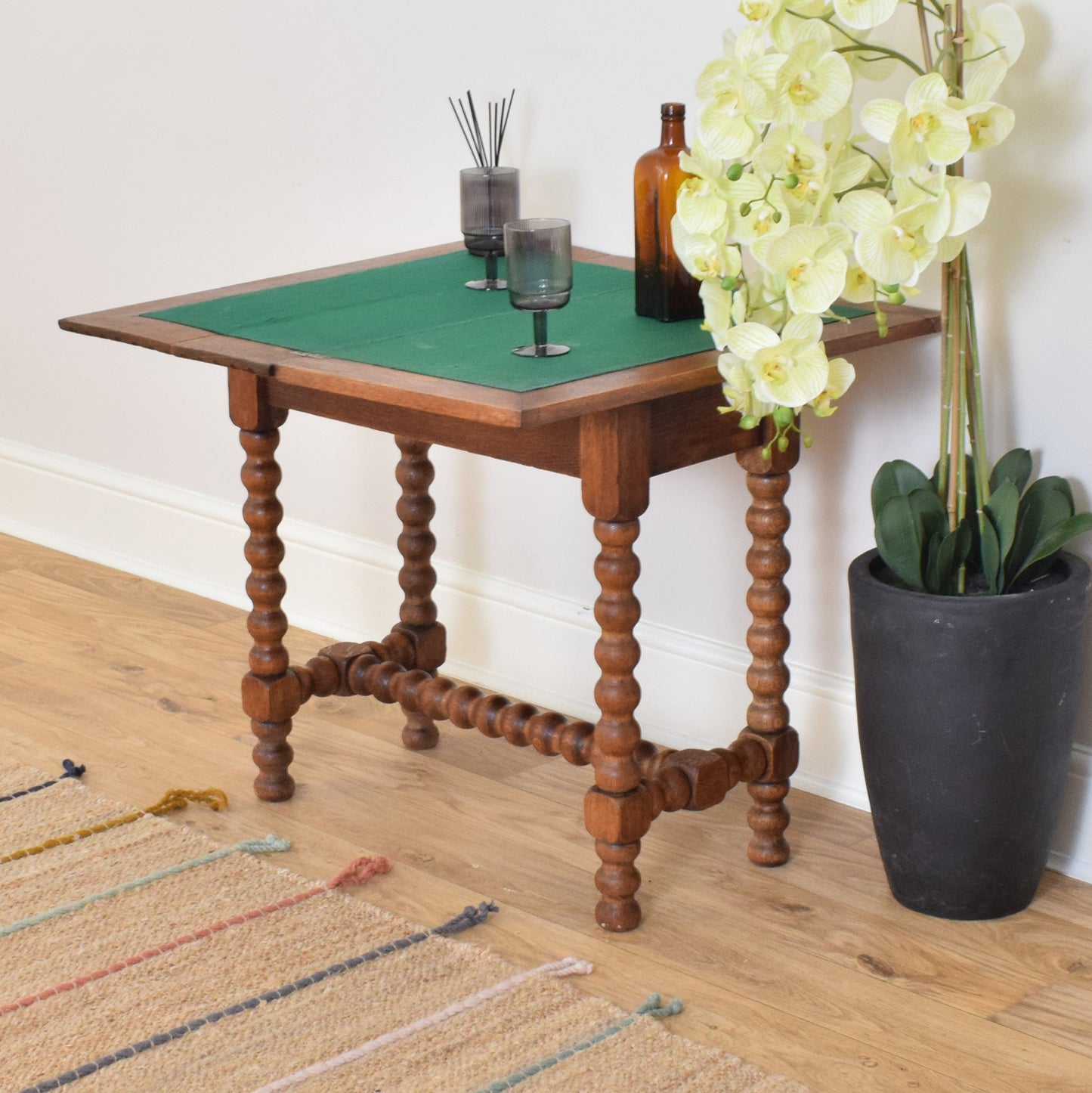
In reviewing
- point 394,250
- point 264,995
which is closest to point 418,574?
point 394,250

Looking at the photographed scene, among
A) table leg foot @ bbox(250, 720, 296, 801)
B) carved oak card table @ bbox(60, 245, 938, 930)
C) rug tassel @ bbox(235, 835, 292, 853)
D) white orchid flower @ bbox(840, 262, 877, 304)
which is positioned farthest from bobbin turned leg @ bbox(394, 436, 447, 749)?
white orchid flower @ bbox(840, 262, 877, 304)

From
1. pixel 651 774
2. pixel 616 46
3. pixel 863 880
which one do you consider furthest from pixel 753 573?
pixel 616 46

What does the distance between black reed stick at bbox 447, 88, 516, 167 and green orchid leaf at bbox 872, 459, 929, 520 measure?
0.79 meters

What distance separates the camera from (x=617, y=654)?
74.0 inches

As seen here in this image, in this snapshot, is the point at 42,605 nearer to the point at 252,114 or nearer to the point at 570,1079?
the point at 252,114

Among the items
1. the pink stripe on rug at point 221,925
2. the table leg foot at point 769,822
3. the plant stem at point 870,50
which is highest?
the plant stem at point 870,50

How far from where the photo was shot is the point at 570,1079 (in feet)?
5.47

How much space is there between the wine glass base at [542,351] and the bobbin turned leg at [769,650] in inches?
11.7

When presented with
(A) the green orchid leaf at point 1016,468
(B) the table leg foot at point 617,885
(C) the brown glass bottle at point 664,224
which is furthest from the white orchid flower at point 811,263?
(B) the table leg foot at point 617,885

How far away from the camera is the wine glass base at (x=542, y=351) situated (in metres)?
1.85

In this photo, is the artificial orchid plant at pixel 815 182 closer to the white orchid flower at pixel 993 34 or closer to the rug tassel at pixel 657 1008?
the white orchid flower at pixel 993 34

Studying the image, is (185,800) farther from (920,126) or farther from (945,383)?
(920,126)

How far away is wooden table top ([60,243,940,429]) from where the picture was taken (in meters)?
1.66

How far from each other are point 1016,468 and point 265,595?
3.50 feet
